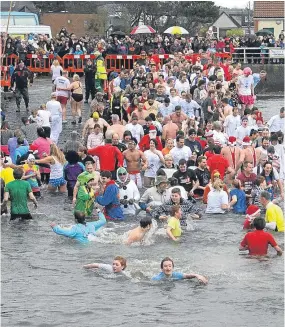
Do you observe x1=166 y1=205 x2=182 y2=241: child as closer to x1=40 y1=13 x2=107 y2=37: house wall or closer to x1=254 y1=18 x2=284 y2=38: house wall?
x1=254 y1=18 x2=284 y2=38: house wall

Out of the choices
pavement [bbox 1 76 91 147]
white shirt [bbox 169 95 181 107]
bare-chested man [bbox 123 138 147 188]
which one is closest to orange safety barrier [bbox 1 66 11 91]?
pavement [bbox 1 76 91 147]

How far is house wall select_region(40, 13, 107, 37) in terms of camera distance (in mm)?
82500

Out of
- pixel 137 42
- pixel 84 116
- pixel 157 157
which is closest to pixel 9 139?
pixel 157 157

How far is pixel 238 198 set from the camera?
22.3 m

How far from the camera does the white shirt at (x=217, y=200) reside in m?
22.3

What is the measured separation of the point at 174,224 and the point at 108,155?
390 cm

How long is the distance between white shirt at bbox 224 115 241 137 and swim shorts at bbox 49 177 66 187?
5357 millimetres

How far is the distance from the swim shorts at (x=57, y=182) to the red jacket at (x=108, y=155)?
89cm

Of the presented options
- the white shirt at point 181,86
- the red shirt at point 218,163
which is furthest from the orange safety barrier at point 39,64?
the red shirt at point 218,163

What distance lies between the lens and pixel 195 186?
912 inches

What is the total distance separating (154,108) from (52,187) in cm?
500

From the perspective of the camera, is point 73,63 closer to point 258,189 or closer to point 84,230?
point 258,189

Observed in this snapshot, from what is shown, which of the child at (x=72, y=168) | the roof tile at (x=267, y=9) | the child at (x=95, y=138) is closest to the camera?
the child at (x=72, y=168)

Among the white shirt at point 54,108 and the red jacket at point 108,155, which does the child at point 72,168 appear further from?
the white shirt at point 54,108
